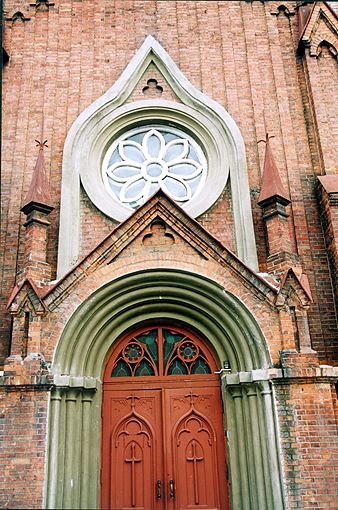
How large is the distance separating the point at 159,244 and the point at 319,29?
240 inches

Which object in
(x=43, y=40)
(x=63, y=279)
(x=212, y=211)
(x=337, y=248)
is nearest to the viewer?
(x=63, y=279)

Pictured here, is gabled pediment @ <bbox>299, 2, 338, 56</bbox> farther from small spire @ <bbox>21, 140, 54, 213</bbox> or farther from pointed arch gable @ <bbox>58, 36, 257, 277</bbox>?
small spire @ <bbox>21, 140, 54, 213</bbox>

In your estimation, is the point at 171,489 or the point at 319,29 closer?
the point at 171,489

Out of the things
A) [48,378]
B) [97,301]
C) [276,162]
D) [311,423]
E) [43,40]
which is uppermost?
Result: [43,40]

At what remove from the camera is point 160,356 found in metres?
8.64

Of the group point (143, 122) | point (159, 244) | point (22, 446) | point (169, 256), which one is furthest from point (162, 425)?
point (143, 122)

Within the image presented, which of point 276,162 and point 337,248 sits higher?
point 276,162

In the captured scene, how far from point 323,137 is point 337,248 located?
2424mm

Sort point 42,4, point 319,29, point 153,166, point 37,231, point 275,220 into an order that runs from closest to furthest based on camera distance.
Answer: point 37,231 < point 275,220 < point 153,166 < point 319,29 < point 42,4

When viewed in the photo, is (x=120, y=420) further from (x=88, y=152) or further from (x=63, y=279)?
(x=88, y=152)

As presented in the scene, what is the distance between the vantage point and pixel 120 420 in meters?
8.29

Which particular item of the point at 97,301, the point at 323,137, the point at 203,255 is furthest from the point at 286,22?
the point at 97,301

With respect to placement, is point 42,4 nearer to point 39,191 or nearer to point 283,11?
point 283,11

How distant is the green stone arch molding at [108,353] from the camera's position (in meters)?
7.48
